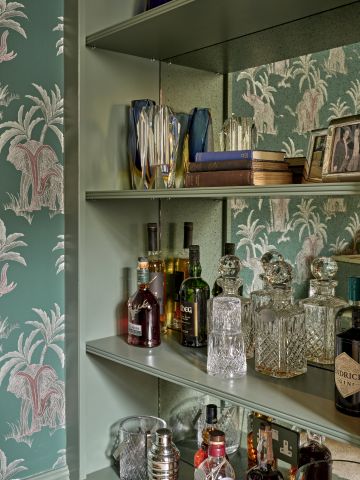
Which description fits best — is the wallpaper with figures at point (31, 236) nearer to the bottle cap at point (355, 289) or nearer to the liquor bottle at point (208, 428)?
the liquor bottle at point (208, 428)

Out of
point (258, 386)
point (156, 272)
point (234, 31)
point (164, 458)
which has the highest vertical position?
point (234, 31)

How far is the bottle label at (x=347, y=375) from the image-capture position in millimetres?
1121

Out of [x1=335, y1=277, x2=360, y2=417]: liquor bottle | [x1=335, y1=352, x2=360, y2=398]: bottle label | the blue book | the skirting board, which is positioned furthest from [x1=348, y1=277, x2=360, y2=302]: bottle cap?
the skirting board

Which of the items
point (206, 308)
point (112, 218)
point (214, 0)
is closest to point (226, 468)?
point (206, 308)

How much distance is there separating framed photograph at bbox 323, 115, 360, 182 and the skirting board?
123 cm

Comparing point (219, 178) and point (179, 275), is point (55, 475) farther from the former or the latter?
point (219, 178)

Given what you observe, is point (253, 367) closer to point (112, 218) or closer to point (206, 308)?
point (206, 308)

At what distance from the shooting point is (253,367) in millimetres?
1480

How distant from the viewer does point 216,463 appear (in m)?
1.46

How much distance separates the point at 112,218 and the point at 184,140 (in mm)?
336

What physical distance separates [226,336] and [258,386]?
151 millimetres

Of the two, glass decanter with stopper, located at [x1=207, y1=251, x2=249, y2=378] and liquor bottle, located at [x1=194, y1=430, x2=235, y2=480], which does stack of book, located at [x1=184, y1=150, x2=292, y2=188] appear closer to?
glass decanter with stopper, located at [x1=207, y1=251, x2=249, y2=378]

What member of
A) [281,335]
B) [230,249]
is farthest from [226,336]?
[230,249]

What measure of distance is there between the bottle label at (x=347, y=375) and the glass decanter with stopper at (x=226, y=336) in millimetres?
304
